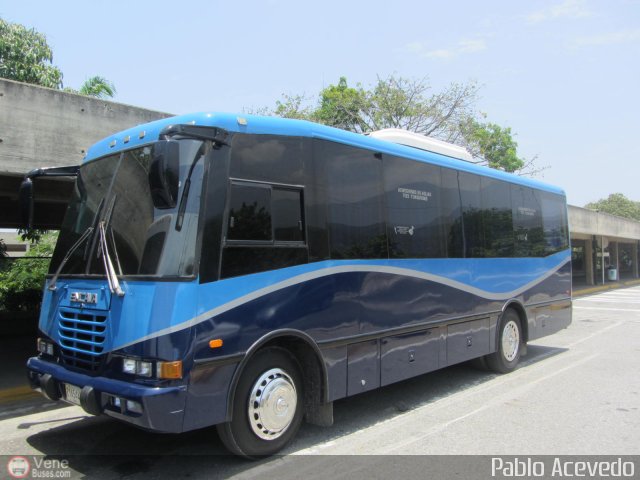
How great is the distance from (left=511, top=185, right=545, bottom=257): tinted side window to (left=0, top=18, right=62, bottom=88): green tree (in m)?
16.9

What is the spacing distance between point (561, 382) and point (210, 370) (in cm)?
586

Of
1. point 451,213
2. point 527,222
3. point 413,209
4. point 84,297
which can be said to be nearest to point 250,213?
point 84,297

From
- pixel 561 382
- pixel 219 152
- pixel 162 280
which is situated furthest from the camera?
pixel 561 382

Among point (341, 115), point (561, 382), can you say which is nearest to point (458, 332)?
point (561, 382)

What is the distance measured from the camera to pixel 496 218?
837 cm

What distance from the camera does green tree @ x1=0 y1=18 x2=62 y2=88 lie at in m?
18.0

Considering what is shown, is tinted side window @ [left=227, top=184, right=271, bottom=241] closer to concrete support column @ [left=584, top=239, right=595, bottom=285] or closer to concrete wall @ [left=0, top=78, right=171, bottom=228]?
concrete wall @ [left=0, top=78, right=171, bottom=228]

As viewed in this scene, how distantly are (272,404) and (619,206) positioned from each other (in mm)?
74189

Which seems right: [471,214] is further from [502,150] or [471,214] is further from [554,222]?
[502,150]

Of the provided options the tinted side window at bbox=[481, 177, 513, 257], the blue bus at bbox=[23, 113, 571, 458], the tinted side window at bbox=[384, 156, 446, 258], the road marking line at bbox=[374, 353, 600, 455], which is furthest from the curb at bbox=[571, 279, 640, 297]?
the blue bus at bbox=[23, 113, 571, 458]

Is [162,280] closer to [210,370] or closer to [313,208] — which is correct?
[210,370]

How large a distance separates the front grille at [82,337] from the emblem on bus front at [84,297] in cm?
10

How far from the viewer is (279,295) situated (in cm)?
462

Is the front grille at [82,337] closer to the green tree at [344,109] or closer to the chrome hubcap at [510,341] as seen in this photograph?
the chrome hubcap at [510,341]
